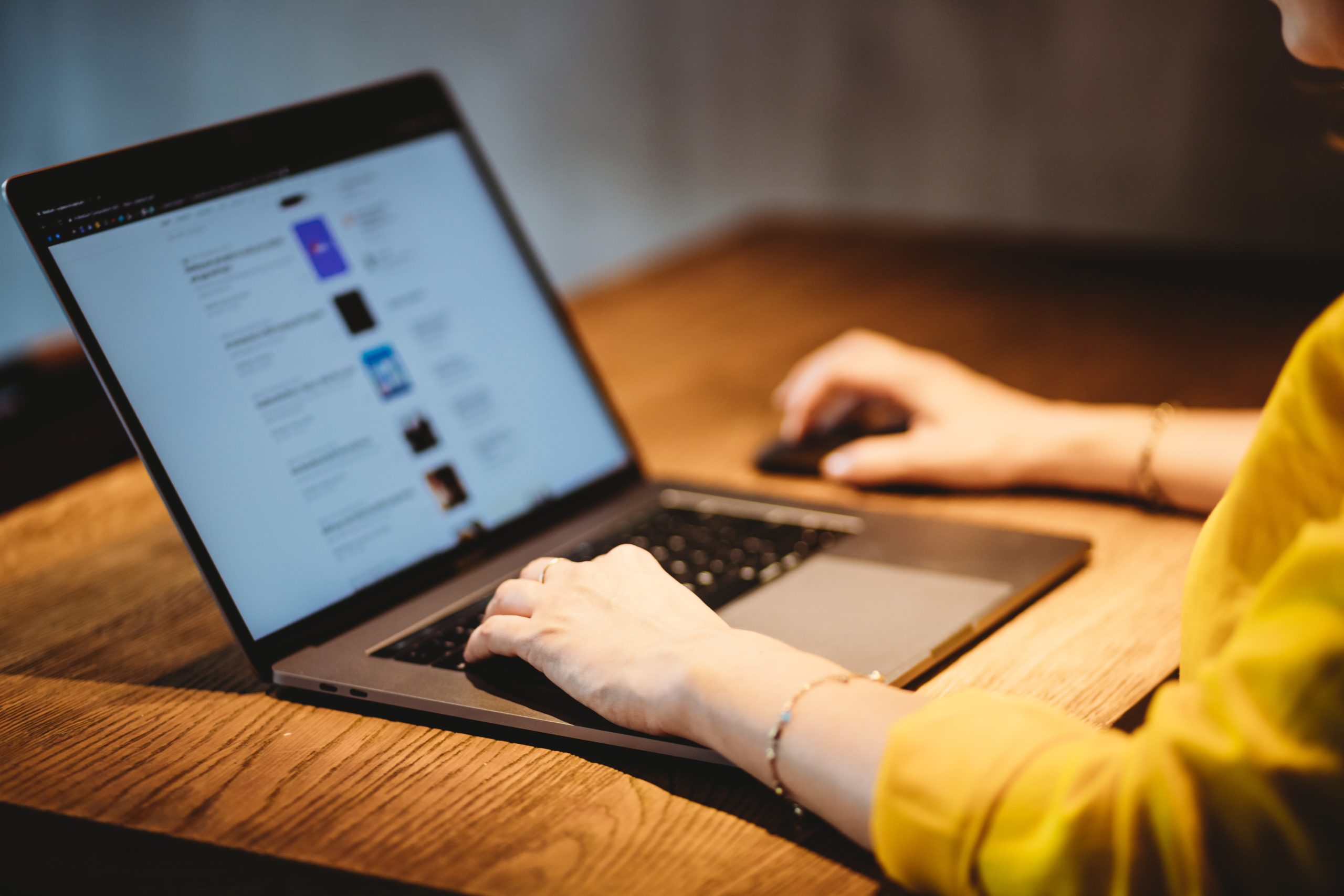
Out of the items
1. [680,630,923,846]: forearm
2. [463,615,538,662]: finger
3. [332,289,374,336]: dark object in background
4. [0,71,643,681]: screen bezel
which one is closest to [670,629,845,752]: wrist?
[680,630,923,846]: forearm

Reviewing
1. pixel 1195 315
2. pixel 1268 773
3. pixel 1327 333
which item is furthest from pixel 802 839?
pixel 1195 315

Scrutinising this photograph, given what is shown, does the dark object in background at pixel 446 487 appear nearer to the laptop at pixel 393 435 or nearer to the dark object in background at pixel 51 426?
the laptop at pixel 393 435

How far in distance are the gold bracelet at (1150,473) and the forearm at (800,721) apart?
468 mm

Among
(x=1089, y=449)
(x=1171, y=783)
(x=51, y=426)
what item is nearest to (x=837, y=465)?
(x=1089, y=449)

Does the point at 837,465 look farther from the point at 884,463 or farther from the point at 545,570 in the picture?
the point at 545,570

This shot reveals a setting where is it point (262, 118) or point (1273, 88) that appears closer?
point (262, 118)

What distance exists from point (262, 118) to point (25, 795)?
0.50 meters

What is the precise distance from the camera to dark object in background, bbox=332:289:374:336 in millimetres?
871

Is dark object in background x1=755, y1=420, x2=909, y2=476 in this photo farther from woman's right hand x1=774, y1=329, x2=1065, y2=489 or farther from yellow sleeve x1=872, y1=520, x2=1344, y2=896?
yellow sleeve x1=872, y1=520, x2=1344, y2=896

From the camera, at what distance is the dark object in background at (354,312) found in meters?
0.87

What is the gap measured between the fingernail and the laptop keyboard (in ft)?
0.54

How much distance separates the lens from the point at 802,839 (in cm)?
60

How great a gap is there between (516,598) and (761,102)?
238cm

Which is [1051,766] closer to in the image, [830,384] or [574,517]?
[574,517]
